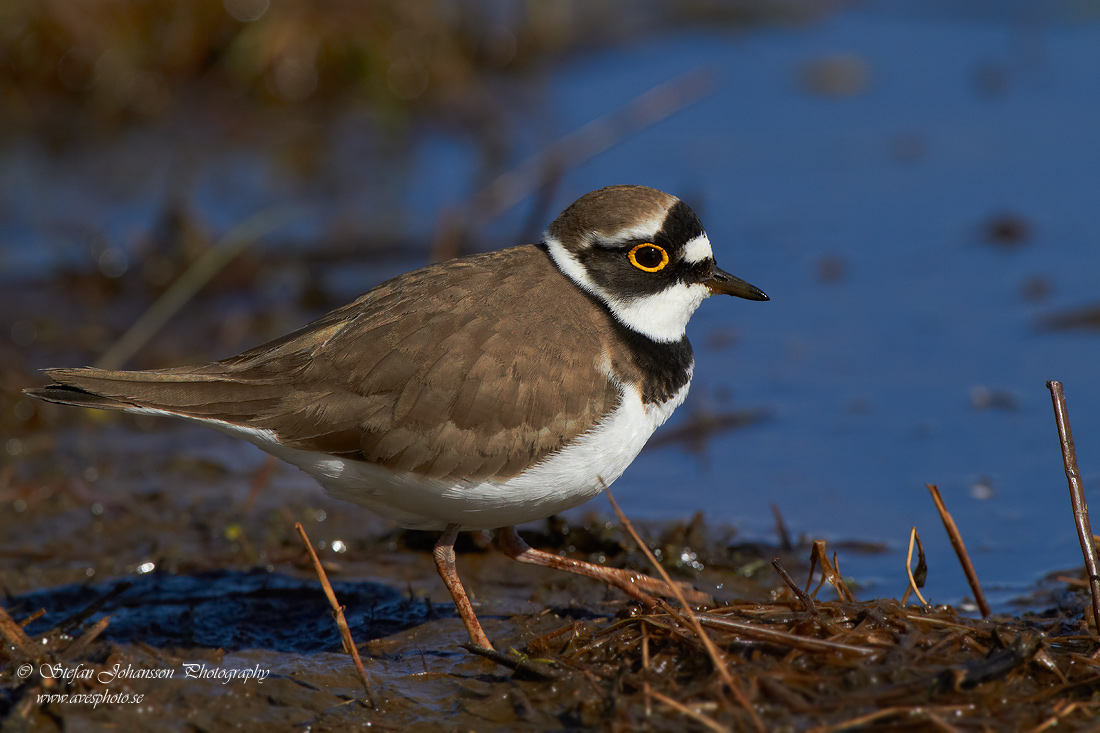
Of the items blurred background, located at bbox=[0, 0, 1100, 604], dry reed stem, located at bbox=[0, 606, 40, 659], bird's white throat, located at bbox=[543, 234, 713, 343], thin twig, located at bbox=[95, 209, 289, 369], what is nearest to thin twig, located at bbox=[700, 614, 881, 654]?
bird's white throat, located at bbox=[543, 234, 713, 343]

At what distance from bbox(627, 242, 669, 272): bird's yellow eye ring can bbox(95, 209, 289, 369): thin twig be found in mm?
4774

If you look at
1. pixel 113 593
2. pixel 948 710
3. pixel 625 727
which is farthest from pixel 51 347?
pixel 948 710

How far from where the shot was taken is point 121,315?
32.9 ft

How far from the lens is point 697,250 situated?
5.91 meters

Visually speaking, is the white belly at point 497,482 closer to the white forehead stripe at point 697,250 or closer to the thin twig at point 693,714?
the white forehead stripe at point 697,250

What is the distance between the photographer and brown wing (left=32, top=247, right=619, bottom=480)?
213 inches

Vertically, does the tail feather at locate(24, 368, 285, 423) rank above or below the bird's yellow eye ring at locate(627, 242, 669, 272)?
below

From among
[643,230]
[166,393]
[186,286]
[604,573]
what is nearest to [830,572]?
[604,573]

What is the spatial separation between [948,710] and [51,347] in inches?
291

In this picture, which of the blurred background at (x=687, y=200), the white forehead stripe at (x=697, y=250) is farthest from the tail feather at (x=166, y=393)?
the white forehead stripe at (x=697, y=250)

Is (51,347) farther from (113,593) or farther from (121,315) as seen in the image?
(113,593)

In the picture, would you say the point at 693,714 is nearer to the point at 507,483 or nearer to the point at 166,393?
the point at 507,483

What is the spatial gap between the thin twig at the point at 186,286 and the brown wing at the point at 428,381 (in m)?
3.65

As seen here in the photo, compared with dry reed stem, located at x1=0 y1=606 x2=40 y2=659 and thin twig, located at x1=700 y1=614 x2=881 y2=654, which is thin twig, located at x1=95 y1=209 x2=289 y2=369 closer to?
dry reed stem, located at x1=0 y1=606 x2=40 y2=659
